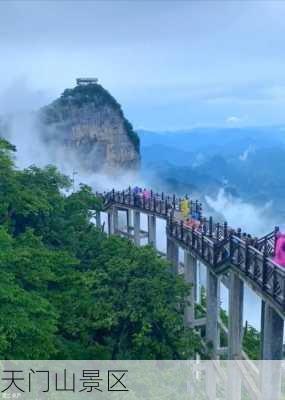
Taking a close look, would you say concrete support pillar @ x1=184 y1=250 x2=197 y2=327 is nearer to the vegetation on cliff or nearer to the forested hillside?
the forested hillside

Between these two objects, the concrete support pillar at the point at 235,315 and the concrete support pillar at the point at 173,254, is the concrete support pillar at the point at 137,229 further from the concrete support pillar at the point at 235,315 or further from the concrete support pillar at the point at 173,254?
the concrete support pillar at the point at 235,315

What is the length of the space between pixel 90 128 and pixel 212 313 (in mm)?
66762

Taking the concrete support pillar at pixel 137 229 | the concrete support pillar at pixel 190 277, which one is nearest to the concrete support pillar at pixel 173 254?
the concrete support pillar at pixel 190 277

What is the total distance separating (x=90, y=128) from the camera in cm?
8094

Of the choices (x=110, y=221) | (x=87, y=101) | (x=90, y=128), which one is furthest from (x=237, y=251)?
(x=87, y=101)

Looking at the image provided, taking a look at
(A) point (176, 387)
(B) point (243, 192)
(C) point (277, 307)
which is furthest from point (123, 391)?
(B) point (243, 192)

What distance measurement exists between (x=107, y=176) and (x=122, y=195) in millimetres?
49147

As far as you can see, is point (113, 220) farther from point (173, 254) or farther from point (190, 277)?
point (190, 277)

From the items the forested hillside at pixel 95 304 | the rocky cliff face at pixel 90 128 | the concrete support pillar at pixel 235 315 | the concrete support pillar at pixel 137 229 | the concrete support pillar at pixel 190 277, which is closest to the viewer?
the forested hillside at pixel 95 304

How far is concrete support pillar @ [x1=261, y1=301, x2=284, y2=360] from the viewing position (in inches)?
453

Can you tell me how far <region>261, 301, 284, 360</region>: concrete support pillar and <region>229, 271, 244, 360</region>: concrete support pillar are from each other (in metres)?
2.29

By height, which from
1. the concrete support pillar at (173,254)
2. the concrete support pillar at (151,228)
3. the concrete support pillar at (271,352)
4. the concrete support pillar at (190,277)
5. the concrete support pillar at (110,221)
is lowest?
the concrete support pillar at (271,352)

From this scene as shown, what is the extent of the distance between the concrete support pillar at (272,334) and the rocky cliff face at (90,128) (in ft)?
231

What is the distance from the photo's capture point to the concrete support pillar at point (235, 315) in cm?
1398
